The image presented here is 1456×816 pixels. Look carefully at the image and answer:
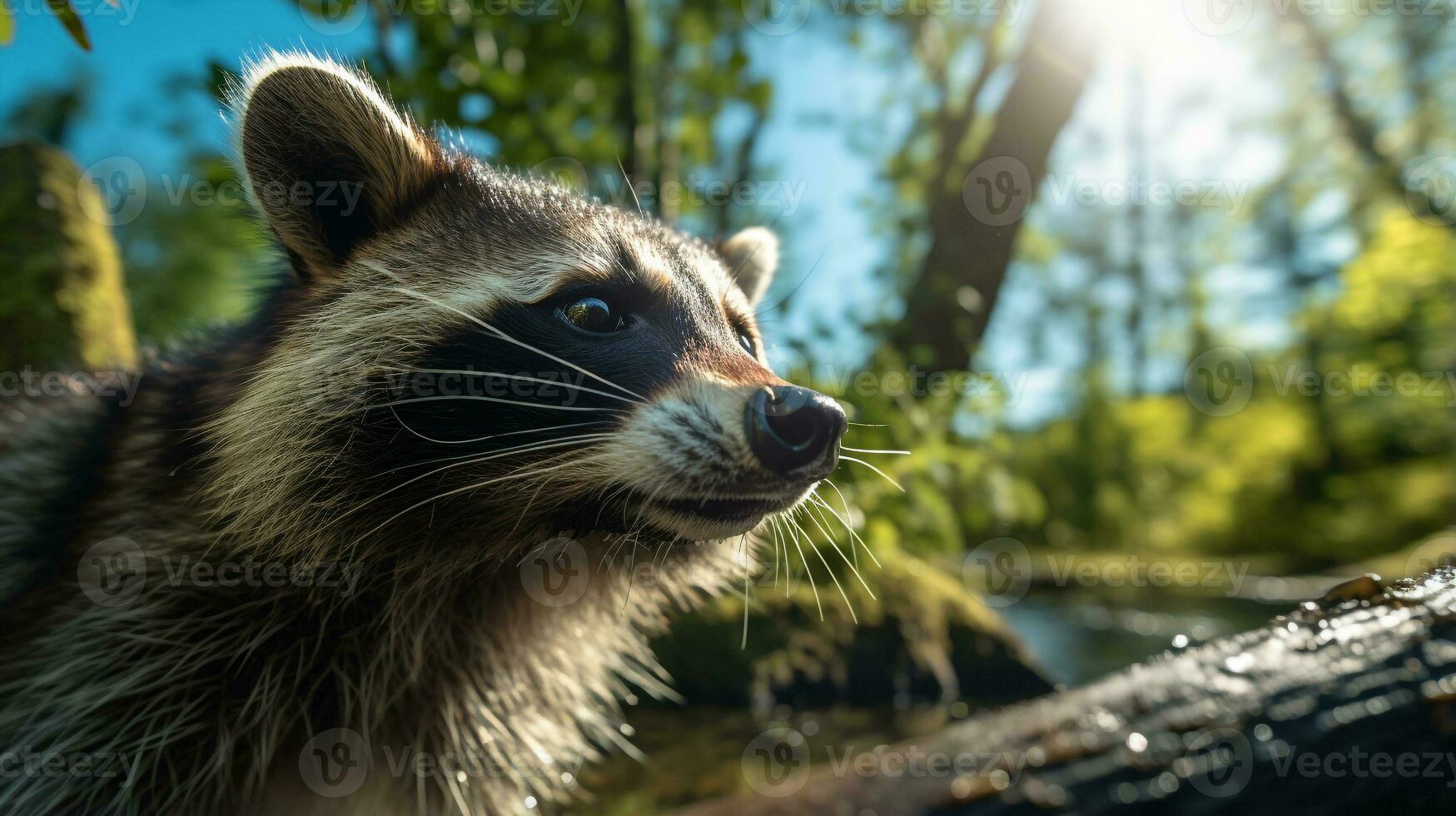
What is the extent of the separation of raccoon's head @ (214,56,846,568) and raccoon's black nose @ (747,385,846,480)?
2 cm

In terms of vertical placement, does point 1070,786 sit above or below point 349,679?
above

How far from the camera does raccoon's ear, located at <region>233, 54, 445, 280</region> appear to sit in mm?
2307

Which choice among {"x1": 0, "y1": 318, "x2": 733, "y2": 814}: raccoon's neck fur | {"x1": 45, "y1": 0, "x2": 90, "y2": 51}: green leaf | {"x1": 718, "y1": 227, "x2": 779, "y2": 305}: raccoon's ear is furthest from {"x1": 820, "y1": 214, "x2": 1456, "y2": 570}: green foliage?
{"x1": 45, "y1": 0, "x2": 90, "y2": 51}: green leaf

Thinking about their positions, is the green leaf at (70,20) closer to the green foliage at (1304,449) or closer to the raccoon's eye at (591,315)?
the raccoon's eye at (591,315)

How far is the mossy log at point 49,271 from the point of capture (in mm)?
4973

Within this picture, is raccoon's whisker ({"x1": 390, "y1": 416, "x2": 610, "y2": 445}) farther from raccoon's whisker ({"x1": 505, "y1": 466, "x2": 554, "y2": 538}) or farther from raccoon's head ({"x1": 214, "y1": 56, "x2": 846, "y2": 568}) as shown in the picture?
raccoon's whisker ({"x1": 505, "y1": 466, "x2": 554, "y2": 538})

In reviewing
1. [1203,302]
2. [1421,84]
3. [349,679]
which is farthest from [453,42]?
[1203,302]

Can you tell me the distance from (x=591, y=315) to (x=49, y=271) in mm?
4701

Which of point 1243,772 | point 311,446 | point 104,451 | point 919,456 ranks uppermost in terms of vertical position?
point 1243,772

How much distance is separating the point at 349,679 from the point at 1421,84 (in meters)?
21.2

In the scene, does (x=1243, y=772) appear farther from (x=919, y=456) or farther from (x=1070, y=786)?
(x=919, y=456)

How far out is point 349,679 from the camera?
2533 mm

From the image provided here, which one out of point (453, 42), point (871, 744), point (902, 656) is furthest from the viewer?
point (902, 656)

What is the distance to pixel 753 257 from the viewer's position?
12.0 feet
